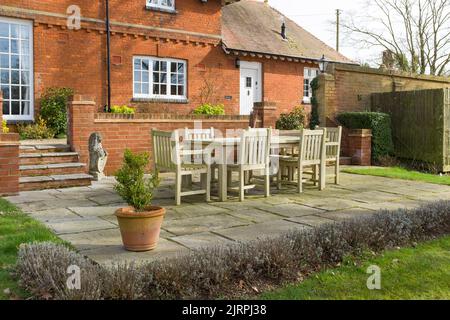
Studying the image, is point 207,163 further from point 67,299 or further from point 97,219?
point 67,299

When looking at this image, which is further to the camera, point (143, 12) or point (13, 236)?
point (143, 12)

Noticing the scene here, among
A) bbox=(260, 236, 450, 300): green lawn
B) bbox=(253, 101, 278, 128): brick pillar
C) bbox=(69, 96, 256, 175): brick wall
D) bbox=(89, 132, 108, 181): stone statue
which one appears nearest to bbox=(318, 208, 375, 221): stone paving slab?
bbox=(260, 236, 450, 300): green lawn

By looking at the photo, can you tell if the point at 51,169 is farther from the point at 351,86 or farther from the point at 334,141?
the point at 351,86

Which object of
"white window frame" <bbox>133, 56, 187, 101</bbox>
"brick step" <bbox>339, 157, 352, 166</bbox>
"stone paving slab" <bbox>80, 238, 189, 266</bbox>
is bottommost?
"stone paving slab" <bbox>80, 238, 189, 266</bbox>

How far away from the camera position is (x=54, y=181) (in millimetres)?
7672

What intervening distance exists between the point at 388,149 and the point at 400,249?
332 inches

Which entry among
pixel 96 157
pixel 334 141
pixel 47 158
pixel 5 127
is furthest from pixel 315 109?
pixel 5 127

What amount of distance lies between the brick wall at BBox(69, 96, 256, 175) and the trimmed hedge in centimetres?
533

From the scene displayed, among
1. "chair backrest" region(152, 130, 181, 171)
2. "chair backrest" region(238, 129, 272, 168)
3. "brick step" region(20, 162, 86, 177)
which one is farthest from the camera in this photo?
"brick step" region(20, 162, 86, 177)

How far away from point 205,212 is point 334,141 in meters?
3.65

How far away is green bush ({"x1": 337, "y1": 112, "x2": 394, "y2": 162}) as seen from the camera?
1192cm

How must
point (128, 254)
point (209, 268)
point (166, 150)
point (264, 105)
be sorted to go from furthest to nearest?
point (264, 105)
point (166, 150)
point (128, 254)
point (209, 268)

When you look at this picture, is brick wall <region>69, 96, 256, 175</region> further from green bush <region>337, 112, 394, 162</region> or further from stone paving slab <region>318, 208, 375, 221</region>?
stone paving slab <region>318, 208, 375, 221</region>

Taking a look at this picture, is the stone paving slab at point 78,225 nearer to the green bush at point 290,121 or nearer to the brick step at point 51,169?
the brick step at point 51,169
